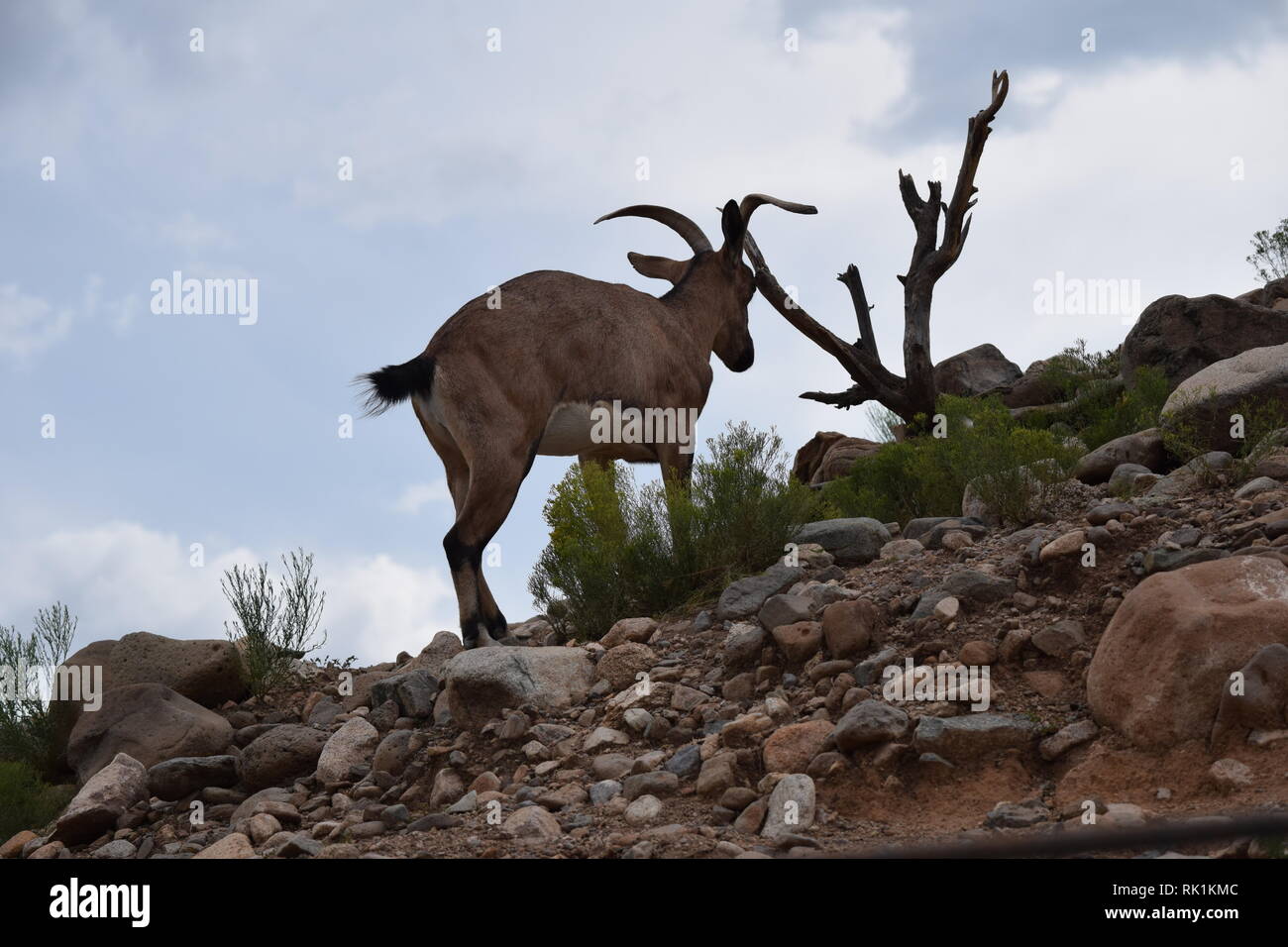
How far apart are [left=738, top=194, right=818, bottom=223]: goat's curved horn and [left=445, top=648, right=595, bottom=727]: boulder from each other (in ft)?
19.6

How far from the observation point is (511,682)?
789 centimetres

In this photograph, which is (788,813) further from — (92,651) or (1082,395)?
(1082,395)

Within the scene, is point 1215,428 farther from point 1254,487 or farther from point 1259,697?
point 1259,697

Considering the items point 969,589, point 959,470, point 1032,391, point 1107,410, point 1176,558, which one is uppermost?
point 1032,391

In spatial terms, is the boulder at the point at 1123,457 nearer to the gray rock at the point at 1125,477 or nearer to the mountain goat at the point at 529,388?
the gray rock at the point at 1125,477

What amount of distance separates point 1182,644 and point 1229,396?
5224 millimetres

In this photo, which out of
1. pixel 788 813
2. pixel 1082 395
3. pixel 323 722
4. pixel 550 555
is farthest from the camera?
pixel 1082 395

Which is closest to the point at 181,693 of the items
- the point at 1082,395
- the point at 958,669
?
the point at 958,669

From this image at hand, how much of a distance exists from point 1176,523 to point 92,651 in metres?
8.44

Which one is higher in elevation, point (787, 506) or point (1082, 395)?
point (1082, 395)

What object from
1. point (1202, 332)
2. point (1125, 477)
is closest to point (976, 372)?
point (1202, 332)

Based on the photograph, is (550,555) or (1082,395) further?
(1082,395)
